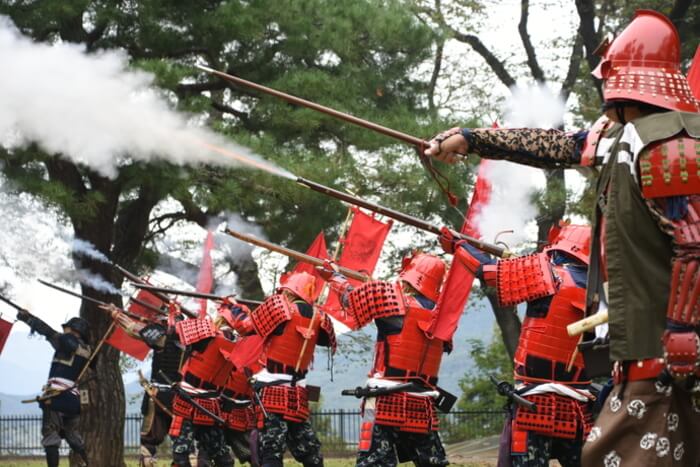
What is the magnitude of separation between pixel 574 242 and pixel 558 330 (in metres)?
0.68

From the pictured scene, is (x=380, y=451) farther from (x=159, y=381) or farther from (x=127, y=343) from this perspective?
(x=127, y=343)

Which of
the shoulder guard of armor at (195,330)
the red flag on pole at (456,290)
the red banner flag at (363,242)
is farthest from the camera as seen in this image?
the red banner flag at (363,242)

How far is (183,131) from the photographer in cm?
1548

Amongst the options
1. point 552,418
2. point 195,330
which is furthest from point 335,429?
point 552,418

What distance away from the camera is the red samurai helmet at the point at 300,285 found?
11.7 meters

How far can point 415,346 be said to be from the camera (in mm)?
9500

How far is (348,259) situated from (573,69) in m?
9.16

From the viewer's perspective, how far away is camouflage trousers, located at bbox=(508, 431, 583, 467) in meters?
7.58

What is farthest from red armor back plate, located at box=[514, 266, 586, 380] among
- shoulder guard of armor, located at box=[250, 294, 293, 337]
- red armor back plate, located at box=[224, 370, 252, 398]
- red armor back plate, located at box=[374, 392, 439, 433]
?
red armor back plate, located at box=[224, 370, 252, 398]

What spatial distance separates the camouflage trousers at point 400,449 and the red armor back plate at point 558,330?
168cm

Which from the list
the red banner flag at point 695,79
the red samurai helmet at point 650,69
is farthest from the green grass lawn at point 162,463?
the red samurai helmet at point 650,69

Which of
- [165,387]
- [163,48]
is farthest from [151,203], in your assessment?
[165,387]

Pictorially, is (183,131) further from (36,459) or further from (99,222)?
(36,459)

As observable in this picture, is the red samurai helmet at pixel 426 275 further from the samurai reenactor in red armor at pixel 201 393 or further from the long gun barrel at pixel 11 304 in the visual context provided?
the long gun barrel at pixel 11 304
